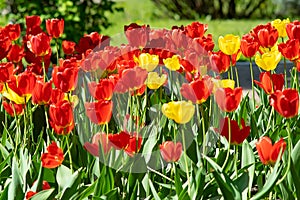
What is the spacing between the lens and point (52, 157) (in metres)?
2.56

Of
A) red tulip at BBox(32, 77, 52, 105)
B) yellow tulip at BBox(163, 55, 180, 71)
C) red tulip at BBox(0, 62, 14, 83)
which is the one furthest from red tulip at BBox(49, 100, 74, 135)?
yellow tulip at BBox(163, 55, 180, 71)

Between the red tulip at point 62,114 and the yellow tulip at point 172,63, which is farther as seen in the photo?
the yellow tulip at point 172,63

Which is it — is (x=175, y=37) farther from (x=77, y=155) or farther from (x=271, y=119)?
(x=77, y=155)

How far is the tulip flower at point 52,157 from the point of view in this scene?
8.38 ft

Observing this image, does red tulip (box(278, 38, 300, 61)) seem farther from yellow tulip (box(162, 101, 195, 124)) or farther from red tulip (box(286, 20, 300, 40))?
yellow tulip (box(162, 101, 195, 124))

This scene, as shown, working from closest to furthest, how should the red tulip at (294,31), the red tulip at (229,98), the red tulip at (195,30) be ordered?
the red tulip at (229,98)
the red tulip at (294,31)
the red tulip at (195,30)

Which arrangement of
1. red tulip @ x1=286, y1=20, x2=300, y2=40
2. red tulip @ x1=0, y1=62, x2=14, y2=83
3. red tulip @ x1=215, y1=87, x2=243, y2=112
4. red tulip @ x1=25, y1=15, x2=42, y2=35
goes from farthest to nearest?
red tulip @ x1=25, y1=15, x2=42, y2=35 < red tulip @ x1=286, y1=20, x2=300, y2=40 < red tulip @ x1=0, y1=62, x2=14, y2=83 < red tulip @ x1=215, y1=87, x2=243, y2=112

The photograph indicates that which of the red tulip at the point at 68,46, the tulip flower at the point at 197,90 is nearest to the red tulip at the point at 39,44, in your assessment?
the red tulip at the point at 68,46

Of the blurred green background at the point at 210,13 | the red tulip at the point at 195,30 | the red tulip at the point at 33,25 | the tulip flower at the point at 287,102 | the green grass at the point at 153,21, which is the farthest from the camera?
the blurred green background at the point at 210,13

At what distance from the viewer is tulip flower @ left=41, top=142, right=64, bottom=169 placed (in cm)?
255

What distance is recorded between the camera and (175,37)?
12.0ft

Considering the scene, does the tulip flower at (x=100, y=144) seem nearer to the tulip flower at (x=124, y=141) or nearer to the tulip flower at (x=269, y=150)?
the tulip flower at (x=124, y=141)

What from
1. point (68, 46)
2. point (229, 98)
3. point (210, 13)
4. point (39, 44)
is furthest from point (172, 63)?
point (210, 13)

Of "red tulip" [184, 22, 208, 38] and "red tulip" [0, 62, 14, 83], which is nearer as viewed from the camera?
"red tulip" [0, 62, 14, 83]
